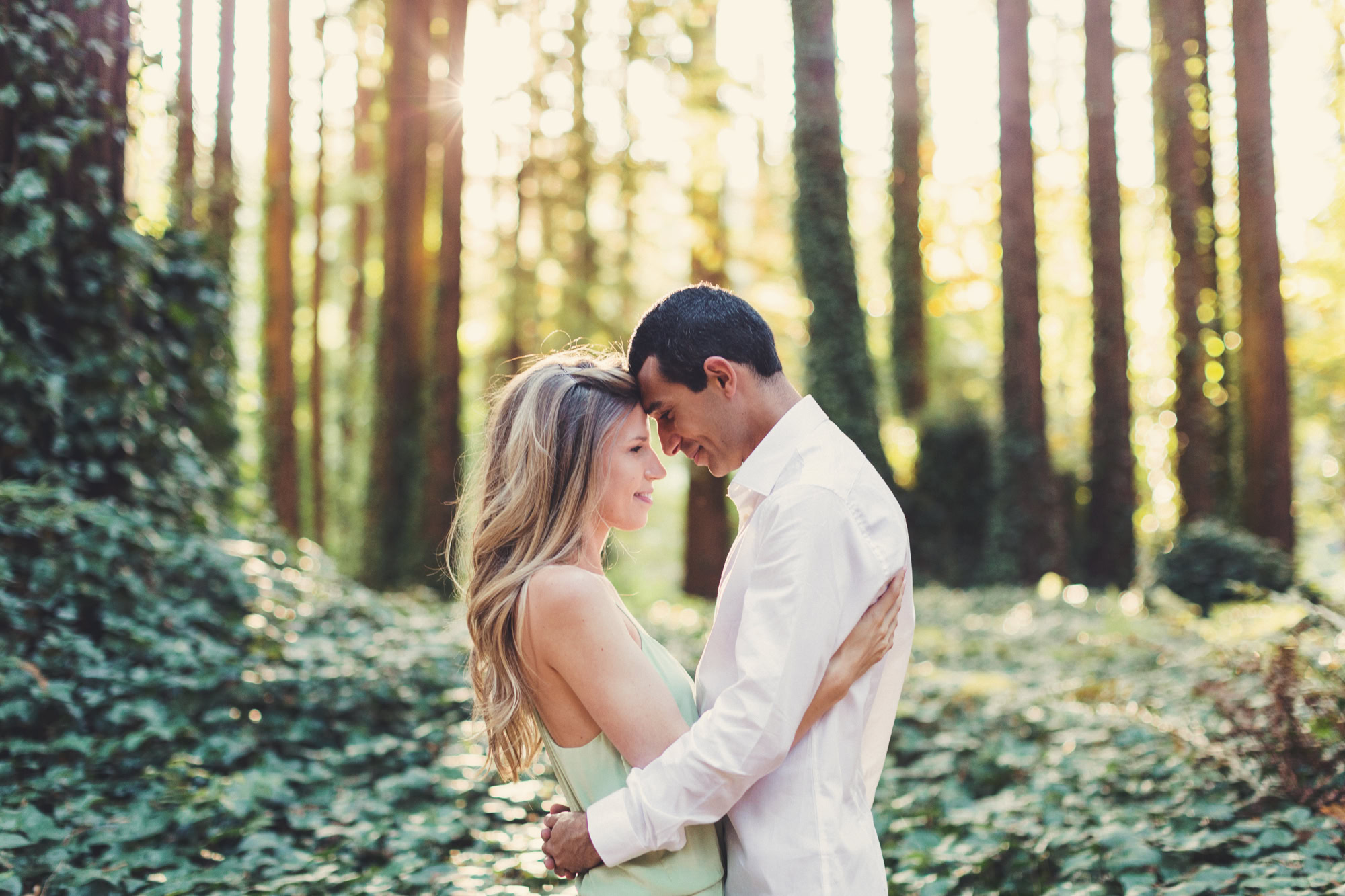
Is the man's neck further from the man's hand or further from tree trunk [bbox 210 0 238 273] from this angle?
tree trunk [bbox 210 0 238 273]

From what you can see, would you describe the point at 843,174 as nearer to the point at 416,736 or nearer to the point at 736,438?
the point at 416,736

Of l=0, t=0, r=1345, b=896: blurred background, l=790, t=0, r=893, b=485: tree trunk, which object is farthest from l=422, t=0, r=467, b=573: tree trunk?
l=790, t=0, r=893, b=485: tree trunk

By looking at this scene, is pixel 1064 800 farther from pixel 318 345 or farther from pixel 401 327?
pixel 318 345

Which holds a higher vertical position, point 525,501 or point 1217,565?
point 525,501

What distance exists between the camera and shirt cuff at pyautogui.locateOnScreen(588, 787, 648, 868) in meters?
1.95

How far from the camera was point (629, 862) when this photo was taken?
6.77ft

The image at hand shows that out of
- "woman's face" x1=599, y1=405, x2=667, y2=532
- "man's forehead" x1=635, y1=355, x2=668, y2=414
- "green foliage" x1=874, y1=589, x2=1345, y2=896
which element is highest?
"man's forehead" x1=635, y1=355, x2=668, y2=414

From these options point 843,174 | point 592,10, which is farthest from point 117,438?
point 592,10

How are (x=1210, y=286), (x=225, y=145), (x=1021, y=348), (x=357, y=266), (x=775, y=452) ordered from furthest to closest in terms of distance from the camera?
(x=357, y=266), (x=1210, y=286), (x=1021, y=348), (x=225, y=145), (x=775, y=452)

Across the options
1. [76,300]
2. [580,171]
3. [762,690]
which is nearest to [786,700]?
[762,690]

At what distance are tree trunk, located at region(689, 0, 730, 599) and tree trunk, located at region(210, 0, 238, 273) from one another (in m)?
7.38

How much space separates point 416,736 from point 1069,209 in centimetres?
2586

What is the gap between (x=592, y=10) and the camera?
1834 cm

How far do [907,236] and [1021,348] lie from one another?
10.4ft
